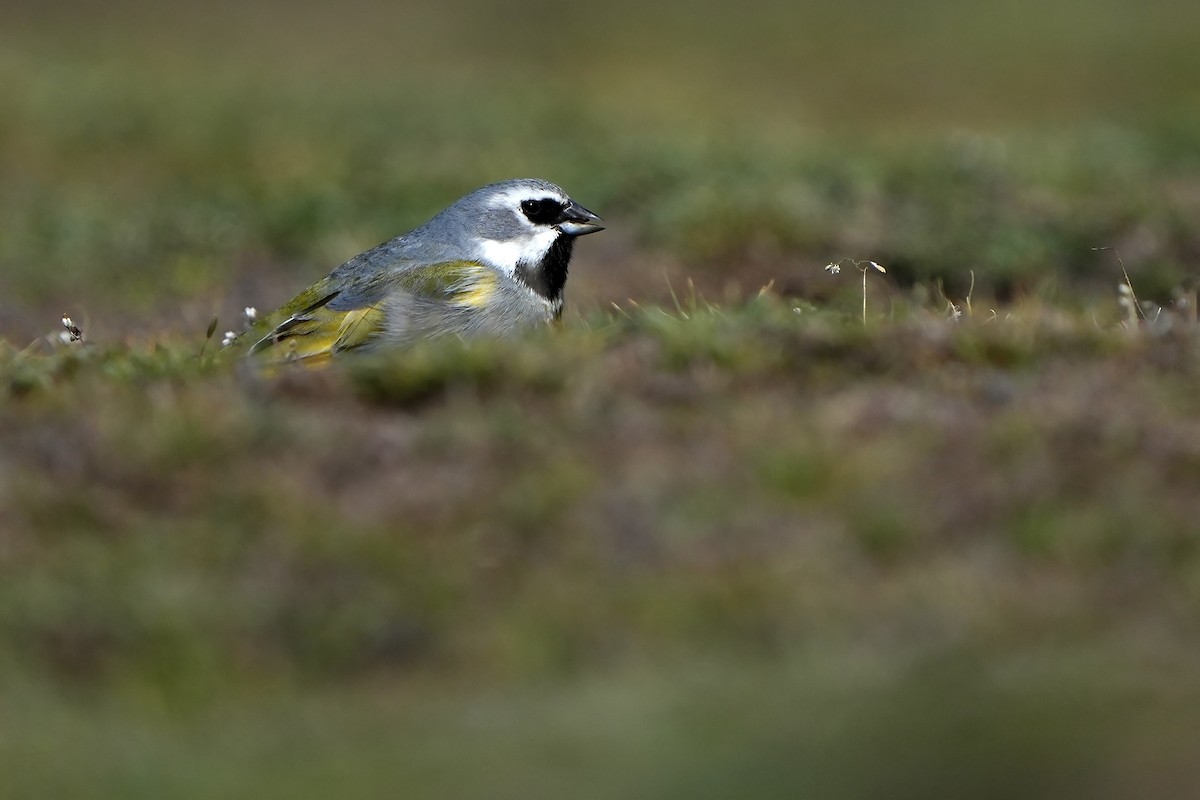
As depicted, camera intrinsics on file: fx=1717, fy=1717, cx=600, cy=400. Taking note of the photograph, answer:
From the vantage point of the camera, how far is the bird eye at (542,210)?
32.0 feet

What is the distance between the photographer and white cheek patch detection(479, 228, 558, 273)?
949 cm

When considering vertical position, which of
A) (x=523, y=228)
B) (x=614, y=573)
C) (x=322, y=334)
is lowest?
(x=614, y=573)

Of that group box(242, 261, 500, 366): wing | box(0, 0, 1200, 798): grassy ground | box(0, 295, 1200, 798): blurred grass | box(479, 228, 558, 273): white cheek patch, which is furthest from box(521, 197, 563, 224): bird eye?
box(0, 295, 1200, 798): blurred grass

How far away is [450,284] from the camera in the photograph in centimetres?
923

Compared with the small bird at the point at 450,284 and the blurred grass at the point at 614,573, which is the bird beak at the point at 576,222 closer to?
the small bird at the point at 450,284

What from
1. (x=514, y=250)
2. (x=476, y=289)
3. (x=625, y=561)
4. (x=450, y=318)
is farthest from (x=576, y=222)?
(x=625, y=561)

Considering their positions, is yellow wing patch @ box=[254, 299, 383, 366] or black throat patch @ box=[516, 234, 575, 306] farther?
black throat patch @ box=[516, 234, 575, 306]

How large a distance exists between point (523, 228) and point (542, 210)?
0.60 feet

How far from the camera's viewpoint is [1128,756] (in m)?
5.44

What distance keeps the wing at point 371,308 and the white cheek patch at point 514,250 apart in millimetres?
118

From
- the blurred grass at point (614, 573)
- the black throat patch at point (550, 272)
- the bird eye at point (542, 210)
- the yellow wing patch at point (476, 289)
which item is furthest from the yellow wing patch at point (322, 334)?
the blurred grass at point (614, 573)

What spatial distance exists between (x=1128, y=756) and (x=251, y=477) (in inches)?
137

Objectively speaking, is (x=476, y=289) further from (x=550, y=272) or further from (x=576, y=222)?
(x=576, y=222)

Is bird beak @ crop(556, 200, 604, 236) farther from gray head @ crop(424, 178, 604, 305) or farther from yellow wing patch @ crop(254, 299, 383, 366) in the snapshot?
yellow wing patch @ crop(254, 299, 383, 366)
